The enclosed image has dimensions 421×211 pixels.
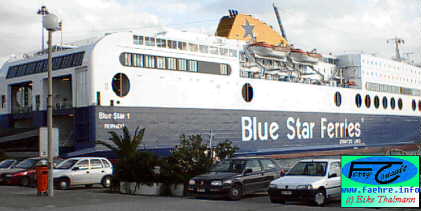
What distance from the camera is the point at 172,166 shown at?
66.2 ft

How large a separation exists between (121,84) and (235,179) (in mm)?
17580

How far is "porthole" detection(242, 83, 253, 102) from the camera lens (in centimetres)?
4078

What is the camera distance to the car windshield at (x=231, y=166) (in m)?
17.9

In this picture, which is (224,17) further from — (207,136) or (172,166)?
(172,166)

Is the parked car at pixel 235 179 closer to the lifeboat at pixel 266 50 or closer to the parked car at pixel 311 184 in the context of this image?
the parked car at pixel 311 184

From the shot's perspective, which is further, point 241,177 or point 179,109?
point 179,109

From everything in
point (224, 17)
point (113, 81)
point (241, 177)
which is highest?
point (224, 17)

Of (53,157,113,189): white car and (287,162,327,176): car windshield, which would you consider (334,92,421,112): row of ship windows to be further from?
(287,162,327,176): car windshield

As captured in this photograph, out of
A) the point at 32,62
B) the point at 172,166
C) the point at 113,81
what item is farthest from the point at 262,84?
the point at 172,166

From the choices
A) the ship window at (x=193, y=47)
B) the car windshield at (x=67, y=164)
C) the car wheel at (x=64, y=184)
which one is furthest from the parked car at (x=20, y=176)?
the ship window at (x=193, y=47)

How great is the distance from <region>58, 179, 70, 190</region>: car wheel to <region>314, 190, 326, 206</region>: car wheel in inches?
468

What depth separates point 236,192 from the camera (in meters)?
17.1

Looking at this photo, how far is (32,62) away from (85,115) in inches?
319

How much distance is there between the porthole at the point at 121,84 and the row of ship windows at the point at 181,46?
260 cm
